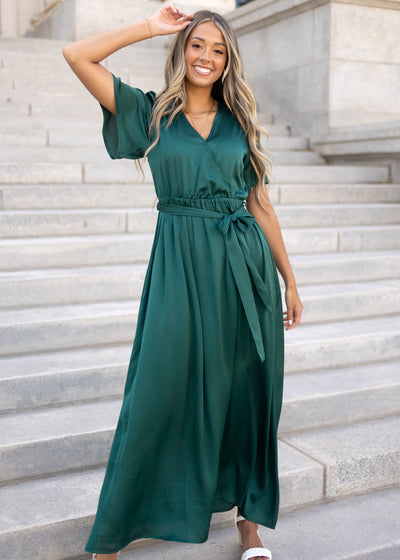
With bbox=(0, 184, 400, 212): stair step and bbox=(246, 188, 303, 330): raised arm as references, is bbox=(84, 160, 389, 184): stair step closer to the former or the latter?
bbox=(0, 184, 400, 212): stair step

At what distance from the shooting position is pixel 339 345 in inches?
182

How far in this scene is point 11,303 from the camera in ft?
Result: 14.8

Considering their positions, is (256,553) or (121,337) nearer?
(256,553)

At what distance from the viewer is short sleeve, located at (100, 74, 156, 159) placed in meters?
2.65

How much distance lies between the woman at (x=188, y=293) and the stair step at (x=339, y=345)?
175cm

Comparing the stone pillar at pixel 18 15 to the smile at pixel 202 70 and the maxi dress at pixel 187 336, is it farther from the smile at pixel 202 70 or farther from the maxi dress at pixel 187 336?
the maxi dress at pixel 187 336

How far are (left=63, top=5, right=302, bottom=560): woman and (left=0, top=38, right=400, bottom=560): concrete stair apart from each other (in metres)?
0.46

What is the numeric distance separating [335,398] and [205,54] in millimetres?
2267

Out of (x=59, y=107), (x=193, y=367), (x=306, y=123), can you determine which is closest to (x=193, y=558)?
(x=193, y=367)

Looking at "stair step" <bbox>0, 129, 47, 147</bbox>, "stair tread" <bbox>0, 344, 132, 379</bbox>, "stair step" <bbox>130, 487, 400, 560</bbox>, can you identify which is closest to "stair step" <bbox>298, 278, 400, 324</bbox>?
"stair tread" <bbox>0, 344, 132, 379</bbox>

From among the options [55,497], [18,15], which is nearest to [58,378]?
[55,497]

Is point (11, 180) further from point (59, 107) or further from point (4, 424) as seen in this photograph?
point (4, 424)

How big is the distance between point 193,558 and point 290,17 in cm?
676

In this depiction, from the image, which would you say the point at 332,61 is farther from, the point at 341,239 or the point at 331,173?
the point at 341,239
